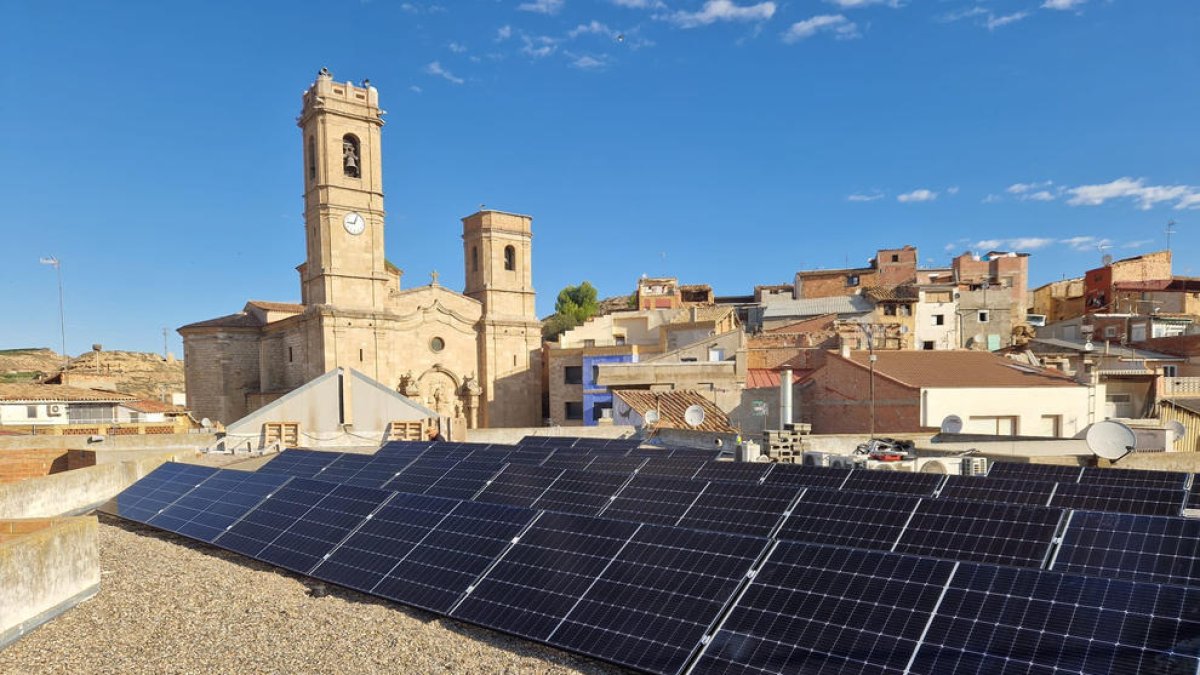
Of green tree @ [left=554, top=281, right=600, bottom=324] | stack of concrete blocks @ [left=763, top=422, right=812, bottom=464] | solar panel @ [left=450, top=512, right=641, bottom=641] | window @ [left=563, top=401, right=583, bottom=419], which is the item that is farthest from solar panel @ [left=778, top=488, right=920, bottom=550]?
green tree @ [left=554, top=281, right=600, bottom=324]

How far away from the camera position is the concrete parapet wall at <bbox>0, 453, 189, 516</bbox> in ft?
44.0

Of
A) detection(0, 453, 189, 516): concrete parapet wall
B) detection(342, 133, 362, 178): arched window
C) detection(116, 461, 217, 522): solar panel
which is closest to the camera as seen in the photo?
detection(116, 461, 217, 522): solar panel

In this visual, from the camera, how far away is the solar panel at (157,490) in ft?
43.3

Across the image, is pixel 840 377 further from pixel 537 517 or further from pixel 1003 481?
pixel 537 517

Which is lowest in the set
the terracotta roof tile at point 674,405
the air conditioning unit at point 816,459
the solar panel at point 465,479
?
the terracotta roof tile at point 674,405

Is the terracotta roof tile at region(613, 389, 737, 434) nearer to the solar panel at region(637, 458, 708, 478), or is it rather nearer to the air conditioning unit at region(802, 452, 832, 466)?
the air conditioning unit at region(802, 452, 832, 466)

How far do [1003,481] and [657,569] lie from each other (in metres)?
7.81

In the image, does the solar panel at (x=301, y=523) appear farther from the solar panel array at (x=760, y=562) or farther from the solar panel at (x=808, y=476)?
the solar panel at (x=808, y=476)

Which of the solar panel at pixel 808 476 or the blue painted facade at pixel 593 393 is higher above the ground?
the solar panel at pixel 808 476

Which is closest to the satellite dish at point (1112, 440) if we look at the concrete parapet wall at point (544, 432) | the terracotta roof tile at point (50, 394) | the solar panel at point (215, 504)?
the concrete parapet wall at point (544, 432)

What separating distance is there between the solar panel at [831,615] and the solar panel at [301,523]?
250 inches

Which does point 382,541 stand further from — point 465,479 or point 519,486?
point 465,479

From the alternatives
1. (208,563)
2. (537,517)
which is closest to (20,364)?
(208,563)

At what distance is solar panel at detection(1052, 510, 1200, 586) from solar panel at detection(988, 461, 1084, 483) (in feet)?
15.9
